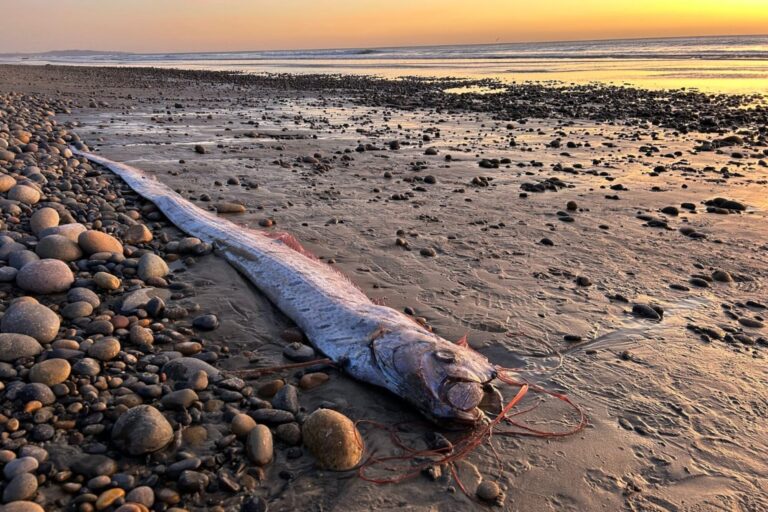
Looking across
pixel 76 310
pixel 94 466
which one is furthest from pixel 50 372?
pixel 76 310

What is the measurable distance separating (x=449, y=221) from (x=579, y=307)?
291cm

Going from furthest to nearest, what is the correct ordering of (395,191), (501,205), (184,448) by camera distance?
(395,191) → (501,205) → (184,448)

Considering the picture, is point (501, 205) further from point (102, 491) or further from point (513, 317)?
point (102, 491)

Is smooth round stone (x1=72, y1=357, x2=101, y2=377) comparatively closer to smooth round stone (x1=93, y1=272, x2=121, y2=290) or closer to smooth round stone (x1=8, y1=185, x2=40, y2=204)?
smooth round stone (x1=93, y1=272, x2=121, y2=290)

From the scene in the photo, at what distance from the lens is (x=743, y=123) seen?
52.3 ft

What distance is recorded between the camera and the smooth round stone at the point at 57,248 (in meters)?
5.29

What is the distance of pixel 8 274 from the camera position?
4738mm

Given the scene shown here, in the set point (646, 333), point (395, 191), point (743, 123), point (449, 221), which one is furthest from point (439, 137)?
point (646, 333)

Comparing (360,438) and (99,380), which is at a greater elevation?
(99,380)

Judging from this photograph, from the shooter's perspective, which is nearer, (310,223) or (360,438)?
(360,438)

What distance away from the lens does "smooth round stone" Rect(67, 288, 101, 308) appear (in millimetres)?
4548

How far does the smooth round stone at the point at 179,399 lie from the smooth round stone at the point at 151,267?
7.03 feet

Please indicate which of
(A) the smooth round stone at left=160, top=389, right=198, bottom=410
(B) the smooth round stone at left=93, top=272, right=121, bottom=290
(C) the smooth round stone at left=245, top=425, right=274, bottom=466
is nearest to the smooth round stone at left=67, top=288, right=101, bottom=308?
(B) the smooth round stone at left=93, top=272, right=121, bottom=290

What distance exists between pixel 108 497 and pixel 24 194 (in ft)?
19.1
